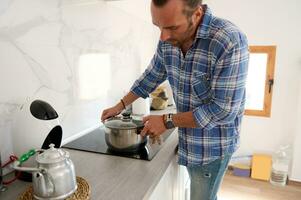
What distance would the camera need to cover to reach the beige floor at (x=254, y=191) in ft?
8.24

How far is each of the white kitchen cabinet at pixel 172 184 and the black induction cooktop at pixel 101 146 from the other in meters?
0.11

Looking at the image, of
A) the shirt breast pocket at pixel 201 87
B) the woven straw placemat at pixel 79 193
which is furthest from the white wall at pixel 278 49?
the woven straw placemat at pixel 79 193

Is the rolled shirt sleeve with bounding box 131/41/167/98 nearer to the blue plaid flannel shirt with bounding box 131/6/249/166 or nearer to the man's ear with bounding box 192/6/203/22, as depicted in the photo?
the blue plaid flannel shirt with bounding box 131/6/249/166

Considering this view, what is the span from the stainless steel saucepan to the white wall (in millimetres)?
2358

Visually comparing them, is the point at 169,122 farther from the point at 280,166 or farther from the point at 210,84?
the point at 280,166

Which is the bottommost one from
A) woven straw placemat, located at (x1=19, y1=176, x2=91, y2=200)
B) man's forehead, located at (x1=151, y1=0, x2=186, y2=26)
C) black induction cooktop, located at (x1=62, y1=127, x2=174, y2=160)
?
black induction cooktop, located at (x1=62, y1=127, x2=174, y2=160)

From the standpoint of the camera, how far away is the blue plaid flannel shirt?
0.85 metres

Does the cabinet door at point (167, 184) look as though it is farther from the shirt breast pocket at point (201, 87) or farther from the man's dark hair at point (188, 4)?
the man's dark hair at point (188, 4)

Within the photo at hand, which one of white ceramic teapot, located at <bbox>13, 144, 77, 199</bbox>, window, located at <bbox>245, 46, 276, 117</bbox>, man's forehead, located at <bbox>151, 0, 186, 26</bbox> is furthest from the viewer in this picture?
window, located at <bbox>245, 46, 276, 117</bbox>

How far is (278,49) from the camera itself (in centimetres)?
283

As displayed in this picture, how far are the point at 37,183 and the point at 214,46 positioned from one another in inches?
28.2

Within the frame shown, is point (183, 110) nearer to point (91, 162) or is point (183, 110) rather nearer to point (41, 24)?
point (91, 162)

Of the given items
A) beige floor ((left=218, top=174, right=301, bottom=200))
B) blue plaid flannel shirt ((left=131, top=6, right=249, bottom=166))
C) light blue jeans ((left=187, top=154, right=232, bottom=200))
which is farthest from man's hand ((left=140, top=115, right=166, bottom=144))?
beige floor ((left=218, top=174, right=301, bottom=200))

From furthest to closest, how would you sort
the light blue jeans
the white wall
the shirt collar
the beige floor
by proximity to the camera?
the white wall < the beige floor < the light blue jeans < the shirt collar
